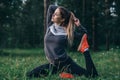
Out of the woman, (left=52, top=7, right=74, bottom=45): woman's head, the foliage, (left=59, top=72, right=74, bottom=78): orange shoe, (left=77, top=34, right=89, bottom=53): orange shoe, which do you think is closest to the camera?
A: (left=59, top=72, right=74, bottom=78): orange shoe

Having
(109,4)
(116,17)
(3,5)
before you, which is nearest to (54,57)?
(3,5)

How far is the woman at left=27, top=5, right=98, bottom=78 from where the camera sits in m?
10.4

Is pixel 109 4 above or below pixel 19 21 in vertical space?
above

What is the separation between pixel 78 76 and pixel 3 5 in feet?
89.2

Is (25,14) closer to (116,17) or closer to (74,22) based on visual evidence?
(116,17)

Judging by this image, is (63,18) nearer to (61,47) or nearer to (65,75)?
(61,47)

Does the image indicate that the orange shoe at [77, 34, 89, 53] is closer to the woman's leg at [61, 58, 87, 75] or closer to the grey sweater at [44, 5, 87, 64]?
the grey sweater at [44, 5, 87, 64]

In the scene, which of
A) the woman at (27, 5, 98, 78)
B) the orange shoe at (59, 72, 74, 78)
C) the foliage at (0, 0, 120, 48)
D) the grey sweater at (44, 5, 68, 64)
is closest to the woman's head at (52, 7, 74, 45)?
the woman at (27, 5, 98, 78)

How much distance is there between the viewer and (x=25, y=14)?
230ft

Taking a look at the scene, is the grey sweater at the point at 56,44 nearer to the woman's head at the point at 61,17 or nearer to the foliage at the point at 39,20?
the woman's head at the point at 61,17

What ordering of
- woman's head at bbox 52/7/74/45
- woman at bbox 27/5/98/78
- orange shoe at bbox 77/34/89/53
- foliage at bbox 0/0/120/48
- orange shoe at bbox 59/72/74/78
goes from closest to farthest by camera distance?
orange shoe at bbox 59/72/74/78
orange shoe at bbox 77/34/89/53
woman at bbox 27/5/98/78
woman's head at bbox 52/7/74/45
foliage at bbox 0/0/120/48

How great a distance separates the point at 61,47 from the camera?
34.6 ft

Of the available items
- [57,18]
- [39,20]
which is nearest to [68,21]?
[57,18]

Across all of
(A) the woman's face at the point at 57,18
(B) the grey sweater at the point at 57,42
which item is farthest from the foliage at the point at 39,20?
(B) the grey sweater at the point at 57,42
